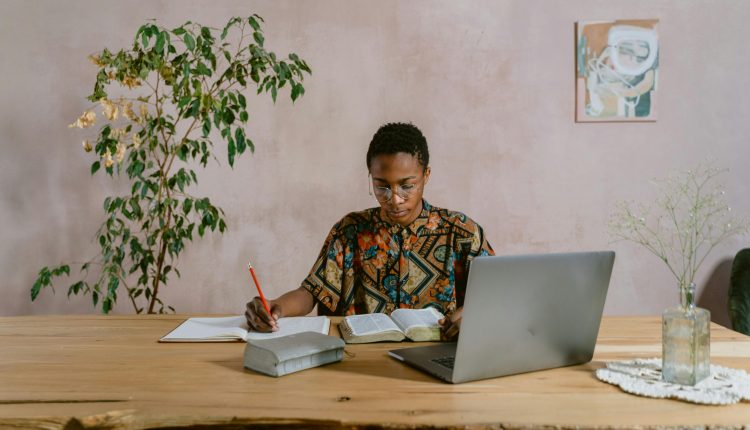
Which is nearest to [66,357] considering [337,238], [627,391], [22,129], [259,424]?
[259,424]

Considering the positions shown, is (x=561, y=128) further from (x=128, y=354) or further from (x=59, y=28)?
(x=59, y=28)

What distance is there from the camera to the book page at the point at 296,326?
55.3 inches

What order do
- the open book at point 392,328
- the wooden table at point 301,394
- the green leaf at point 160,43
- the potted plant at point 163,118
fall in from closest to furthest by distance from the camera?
1. the wooden table at point 301,394
2. the open book at point 392,328
3. the green leaf at point 160,43
4. the potted plant at point 163,118

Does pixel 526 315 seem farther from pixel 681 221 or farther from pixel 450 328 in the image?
pixel 681 221

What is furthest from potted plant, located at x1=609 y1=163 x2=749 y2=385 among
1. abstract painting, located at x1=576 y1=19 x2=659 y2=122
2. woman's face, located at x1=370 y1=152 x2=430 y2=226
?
woman's face, located at x1=370 y1=152 x2=430 y2=226

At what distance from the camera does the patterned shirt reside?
6.20ft

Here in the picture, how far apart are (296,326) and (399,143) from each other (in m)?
0.68

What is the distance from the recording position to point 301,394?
1.00 metres

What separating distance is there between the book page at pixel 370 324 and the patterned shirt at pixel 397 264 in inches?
14.3

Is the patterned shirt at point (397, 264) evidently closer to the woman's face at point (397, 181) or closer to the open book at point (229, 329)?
the woman's face at point (397, 181)

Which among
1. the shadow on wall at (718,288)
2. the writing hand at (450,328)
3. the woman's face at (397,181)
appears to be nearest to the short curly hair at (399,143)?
the woman's face at (397,181)

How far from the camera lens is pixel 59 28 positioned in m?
2.79

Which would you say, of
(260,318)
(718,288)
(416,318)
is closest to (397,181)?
(416,318)

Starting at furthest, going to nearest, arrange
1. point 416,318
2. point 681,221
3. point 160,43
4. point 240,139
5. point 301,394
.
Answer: point 681,221 < point 240,139 < point 160,43 < point 416,318 < point 301,394
